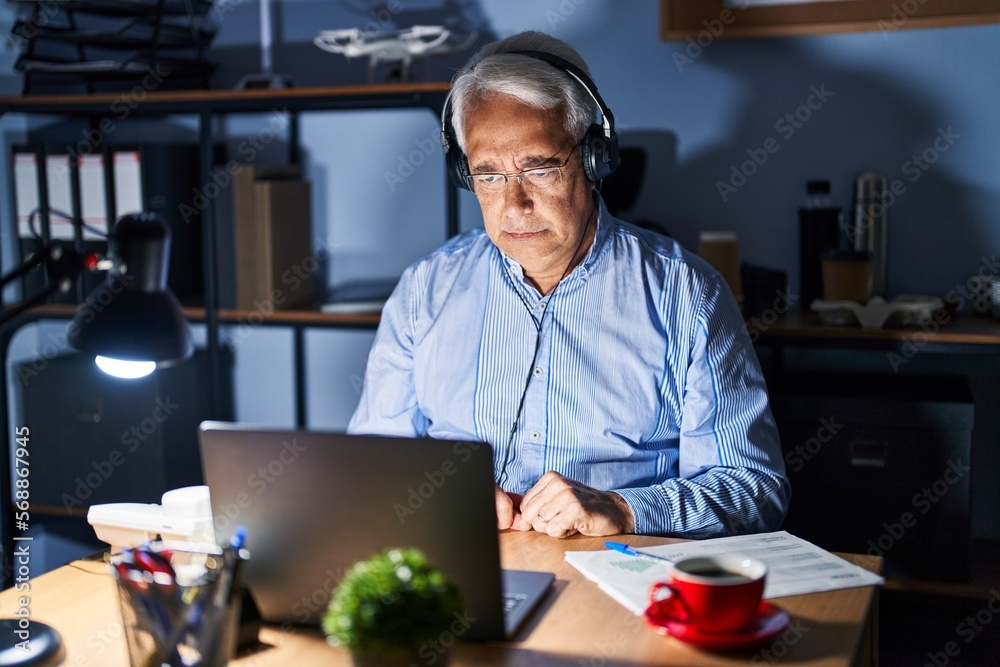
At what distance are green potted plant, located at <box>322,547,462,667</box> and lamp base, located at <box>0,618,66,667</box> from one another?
1.13ft

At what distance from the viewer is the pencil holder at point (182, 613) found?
0.93 metres

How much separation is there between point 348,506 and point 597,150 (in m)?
0.87

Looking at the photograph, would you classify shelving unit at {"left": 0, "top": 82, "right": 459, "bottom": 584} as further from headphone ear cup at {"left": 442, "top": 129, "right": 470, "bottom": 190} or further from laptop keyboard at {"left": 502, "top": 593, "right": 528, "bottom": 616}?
laptop keyboard at {"left": 502, "top": 593, "right": 528, "bottom": 616}

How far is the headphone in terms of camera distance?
5.40ft

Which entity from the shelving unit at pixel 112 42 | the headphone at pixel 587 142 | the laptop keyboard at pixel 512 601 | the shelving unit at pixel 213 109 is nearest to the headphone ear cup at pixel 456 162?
the headphone at pixel 587 142

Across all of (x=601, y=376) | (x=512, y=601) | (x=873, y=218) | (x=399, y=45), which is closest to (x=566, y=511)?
(x=512, y=601)

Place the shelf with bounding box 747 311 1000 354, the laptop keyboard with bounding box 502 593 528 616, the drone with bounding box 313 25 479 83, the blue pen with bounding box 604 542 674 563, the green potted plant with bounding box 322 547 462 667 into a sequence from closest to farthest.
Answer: the green potted plant with bounding box 322 547 462 667 < the laptop keyboard with bounding box 502 593 528 616 < the blue pen with bounding box 604 542 674 563 < the shelf with bounding box 747 311 1000 354 < the drone with bounding box 313 25 479 83

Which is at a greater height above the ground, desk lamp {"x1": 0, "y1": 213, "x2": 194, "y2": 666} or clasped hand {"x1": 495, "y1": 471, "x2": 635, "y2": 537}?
desk lamp {"x1": 0, "y1": 213, "x2": 194, "y2": 666}

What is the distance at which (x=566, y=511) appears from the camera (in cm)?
136

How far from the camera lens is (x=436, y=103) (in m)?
2.25

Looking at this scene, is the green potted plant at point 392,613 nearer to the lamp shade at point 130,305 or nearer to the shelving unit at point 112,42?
the lamp shade at point 130,305

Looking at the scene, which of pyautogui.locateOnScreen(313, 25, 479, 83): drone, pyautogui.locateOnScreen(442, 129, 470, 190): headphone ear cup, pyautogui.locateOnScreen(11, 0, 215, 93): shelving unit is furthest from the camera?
pyautogui.locateOnScreen(11, 0, 215, 93): shelving unit

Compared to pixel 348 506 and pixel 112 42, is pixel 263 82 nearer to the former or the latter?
pixel 112 42

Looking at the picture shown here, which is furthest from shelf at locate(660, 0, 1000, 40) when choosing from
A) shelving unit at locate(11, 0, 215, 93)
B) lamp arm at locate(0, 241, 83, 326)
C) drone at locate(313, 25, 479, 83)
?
lamp arm at locate(0, 241, 83, 326)
